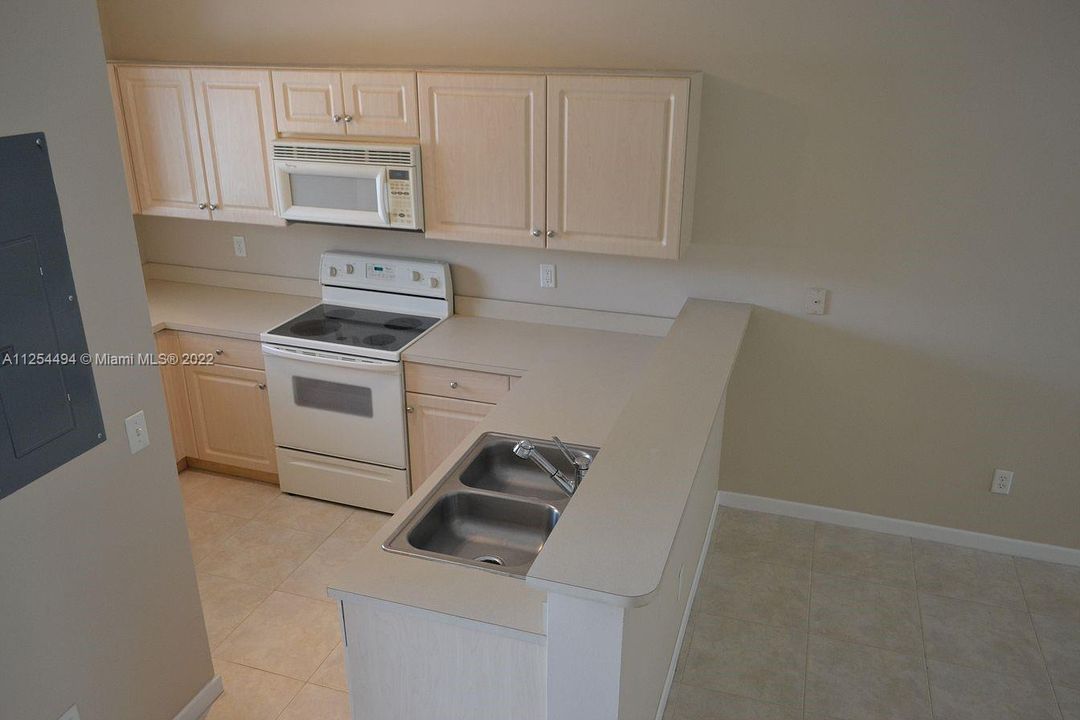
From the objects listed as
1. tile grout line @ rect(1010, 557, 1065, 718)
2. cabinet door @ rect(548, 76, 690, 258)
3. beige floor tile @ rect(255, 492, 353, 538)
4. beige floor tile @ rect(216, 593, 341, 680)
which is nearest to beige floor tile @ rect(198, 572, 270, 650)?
beige floor tile @ rect(216, 593, 341, 680)

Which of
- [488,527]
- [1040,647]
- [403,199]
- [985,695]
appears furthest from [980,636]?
[403,199]

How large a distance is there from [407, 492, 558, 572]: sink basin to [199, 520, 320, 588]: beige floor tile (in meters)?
1.32

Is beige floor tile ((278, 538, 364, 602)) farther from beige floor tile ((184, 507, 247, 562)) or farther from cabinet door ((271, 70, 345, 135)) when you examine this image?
cabinet door ((271, 70, 345, 135))

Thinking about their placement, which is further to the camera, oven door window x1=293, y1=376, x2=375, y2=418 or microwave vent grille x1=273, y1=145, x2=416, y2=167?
oven door window x1=293, y1=376, x2=375, y2=418

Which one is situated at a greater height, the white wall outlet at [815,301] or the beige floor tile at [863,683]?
the white wall outlet at [815,301]

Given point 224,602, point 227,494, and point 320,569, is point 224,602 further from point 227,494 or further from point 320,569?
point 227,494

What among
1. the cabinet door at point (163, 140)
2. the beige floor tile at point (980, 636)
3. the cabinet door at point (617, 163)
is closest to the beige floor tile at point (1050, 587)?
the beige floor tile at point (980, 636)

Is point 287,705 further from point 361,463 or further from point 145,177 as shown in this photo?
point 145,177

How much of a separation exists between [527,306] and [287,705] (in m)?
1.99

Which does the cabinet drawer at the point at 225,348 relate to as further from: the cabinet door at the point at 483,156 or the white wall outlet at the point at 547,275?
the white wall outlet at the point at 547,275

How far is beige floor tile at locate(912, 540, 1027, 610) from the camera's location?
3320 mm

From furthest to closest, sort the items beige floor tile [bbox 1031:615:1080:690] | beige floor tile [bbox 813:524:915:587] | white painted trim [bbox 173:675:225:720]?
beige floor tile [bbox 813:524:915:587], beige floor tile [bbox 1031:615:1080:690], white painted trim [bbox 173:675:225:720]

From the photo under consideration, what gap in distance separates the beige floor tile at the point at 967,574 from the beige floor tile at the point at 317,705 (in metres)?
2.33

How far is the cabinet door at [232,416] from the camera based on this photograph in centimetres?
395
